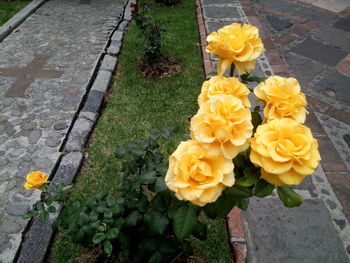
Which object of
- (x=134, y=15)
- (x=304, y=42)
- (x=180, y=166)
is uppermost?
(x=180, y=166)

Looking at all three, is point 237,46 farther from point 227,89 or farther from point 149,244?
point 149,244

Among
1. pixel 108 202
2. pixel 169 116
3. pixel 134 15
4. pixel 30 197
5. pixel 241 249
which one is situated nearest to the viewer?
pixel 108 202

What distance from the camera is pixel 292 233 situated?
290 cm

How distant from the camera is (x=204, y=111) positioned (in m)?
1.38

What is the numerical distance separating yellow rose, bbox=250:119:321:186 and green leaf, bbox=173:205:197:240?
19.2 inches

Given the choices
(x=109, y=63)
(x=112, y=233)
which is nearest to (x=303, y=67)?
(x=109, y=63)

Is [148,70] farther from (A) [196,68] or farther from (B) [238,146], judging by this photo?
(B) [238,146]

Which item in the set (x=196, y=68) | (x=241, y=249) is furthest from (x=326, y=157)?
(x=196, y=68)

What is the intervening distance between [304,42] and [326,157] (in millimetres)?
3033

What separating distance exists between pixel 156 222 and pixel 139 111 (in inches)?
104

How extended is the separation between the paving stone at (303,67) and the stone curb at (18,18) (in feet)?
17.1

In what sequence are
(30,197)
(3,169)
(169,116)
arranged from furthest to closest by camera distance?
1. (169,116)
2. (3,169)
3. (30,197)

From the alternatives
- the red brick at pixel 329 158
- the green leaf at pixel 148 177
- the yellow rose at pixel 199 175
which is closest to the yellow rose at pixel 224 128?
the yellow rose at pixel 199 175

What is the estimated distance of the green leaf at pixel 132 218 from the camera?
200 cm
